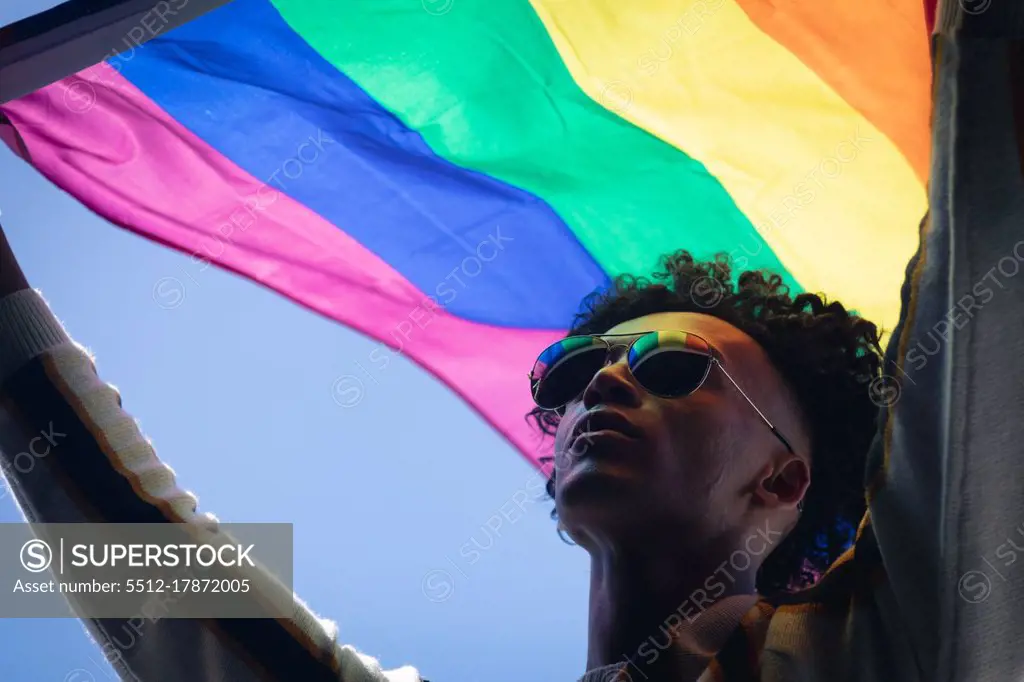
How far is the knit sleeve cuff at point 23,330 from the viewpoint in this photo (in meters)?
1.79

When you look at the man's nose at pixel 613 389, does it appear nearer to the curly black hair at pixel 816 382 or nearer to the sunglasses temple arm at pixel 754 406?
the sunglasses temple arm at pixel 754 406

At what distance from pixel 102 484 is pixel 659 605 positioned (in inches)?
44.5

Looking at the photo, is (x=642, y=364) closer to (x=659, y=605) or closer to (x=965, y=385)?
(x=659, y=605)

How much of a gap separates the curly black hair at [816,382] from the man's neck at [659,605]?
47cm

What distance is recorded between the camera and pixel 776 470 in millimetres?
2246

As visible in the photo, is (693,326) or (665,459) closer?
(665,459)

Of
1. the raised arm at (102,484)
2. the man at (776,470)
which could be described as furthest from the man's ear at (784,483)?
the raised arm at (102,484)

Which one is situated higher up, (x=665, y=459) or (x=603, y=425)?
(x=603, y=425)

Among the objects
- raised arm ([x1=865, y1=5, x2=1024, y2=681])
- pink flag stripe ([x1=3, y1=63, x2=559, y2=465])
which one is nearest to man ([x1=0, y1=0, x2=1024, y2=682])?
raised arm ([x1=865, y1=5, x2=1024, y2=681])

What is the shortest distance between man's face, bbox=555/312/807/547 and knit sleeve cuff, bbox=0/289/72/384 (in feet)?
3.59

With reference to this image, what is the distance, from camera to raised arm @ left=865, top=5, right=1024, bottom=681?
1.42 metres

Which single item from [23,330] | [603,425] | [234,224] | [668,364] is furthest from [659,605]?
[234,224]

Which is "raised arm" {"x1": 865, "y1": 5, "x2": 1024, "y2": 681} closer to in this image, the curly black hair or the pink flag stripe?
the curly black hair

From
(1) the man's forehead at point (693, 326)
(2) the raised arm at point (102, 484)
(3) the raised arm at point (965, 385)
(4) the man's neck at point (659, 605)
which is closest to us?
(3) the raised arm at point (965, 385)
